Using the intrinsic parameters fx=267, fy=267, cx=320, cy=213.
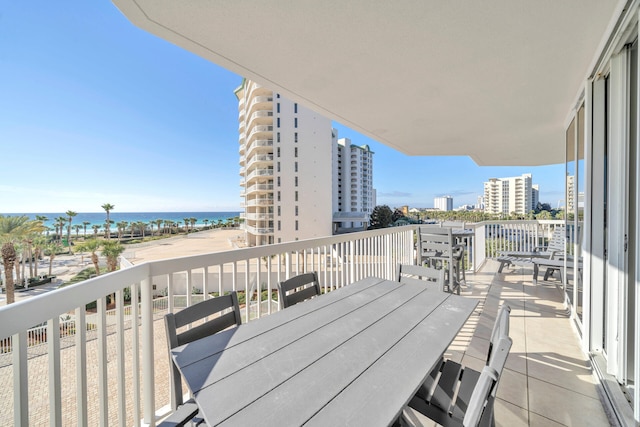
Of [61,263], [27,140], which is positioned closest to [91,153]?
[27,140]

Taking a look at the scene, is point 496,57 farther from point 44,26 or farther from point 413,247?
point 44,26

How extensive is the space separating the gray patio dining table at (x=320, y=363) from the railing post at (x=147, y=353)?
63cm

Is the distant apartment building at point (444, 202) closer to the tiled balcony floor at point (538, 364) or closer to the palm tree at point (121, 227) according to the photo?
the tiled balcony floor at point (538, 364)

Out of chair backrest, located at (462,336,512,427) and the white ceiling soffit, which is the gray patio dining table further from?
the white ceiling soffit

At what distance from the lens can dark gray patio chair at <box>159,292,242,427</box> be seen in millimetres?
1111

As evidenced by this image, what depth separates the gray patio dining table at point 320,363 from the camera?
83 centimetres

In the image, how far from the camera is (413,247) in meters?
5.09

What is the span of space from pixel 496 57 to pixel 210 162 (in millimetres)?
54499

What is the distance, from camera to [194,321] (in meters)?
1.40

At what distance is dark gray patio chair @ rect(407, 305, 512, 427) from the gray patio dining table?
211 millimetres

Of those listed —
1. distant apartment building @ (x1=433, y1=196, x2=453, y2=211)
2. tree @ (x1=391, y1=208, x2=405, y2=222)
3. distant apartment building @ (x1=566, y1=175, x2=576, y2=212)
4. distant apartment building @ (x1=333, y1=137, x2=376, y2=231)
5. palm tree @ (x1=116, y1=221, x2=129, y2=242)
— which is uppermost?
distant apartment building @ (x1=333, y1=137, x2=376, y2=231)

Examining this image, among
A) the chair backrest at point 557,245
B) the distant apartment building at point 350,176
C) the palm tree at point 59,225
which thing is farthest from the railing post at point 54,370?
the palm tree at point 59,225

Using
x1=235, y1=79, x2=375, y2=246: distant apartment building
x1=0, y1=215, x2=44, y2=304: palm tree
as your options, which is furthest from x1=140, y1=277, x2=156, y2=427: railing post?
x1=235, y1=79, x2=375, y2=246: distant apartment building

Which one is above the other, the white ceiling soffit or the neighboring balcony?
the white ceiling soffit
